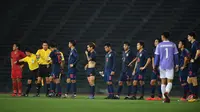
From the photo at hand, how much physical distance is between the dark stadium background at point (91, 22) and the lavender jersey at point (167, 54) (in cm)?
1159

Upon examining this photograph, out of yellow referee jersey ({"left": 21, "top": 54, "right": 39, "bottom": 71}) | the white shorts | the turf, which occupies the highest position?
yellow referee jersey ({"left": 21, "top": 54, "right": 39, "bottom": 71})

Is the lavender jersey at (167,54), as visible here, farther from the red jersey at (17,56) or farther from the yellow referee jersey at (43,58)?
the red jersey at (17,56)

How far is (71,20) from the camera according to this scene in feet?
101

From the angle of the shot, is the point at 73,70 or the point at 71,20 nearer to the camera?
the point at 73,70

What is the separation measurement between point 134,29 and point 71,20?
352cm

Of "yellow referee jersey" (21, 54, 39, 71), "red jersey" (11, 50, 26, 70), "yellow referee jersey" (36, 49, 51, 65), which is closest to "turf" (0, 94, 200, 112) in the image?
"yellow referee jersey" (36, 49, 51, 65)

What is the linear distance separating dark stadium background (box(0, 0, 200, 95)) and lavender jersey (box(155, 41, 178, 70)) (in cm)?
1159

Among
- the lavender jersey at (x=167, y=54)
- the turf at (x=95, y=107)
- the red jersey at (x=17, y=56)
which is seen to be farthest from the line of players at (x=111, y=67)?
the turf at (x=95, y=107)

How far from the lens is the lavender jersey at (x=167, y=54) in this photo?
1638cm

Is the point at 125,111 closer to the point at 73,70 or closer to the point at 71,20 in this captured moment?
the point at 73,70

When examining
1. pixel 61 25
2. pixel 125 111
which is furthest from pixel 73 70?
pixel 61 25

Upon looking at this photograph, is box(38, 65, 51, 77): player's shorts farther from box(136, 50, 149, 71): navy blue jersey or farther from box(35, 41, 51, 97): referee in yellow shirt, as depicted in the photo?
box(136, 50, 149, 71): navy blue jersey

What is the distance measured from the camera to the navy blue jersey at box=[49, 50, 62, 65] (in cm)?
2061

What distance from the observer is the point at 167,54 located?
16.4 meters
